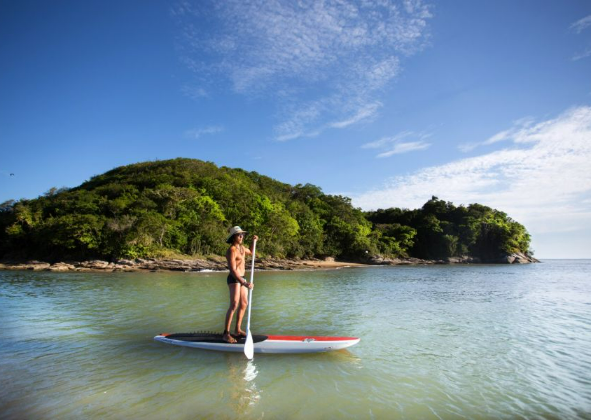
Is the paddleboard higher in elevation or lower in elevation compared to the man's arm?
lower

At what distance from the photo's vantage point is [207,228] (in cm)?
5272

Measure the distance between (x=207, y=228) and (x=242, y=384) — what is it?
49.0m

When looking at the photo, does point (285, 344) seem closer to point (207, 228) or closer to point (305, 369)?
point (305, 369)

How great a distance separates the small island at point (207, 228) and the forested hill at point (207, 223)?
198mm

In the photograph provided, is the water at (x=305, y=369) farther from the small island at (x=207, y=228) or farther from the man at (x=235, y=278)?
the small island at (x=207, y=228)

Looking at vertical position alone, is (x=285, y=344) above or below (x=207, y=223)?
below

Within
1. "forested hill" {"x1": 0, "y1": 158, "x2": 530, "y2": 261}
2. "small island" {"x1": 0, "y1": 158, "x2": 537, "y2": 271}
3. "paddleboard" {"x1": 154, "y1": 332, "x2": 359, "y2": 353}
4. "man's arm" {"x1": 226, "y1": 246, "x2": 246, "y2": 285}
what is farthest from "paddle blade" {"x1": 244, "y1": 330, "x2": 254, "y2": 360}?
"forested hill" {"x1": 0, "y1": 158, "x2": 530, "y2": 261}

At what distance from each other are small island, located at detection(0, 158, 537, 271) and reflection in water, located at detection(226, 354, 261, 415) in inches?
1510

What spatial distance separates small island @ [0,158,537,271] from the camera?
153ft

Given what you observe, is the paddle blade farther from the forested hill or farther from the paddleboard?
the forested hill

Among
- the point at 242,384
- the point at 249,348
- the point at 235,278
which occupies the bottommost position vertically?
the point at 242,384

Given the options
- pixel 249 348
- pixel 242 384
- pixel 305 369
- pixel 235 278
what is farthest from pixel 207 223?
pixel 242 384

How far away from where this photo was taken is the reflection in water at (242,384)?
480cm

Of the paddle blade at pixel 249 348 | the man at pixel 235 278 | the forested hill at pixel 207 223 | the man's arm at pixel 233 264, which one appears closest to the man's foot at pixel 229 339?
Answer: the man at pixel 235 278
